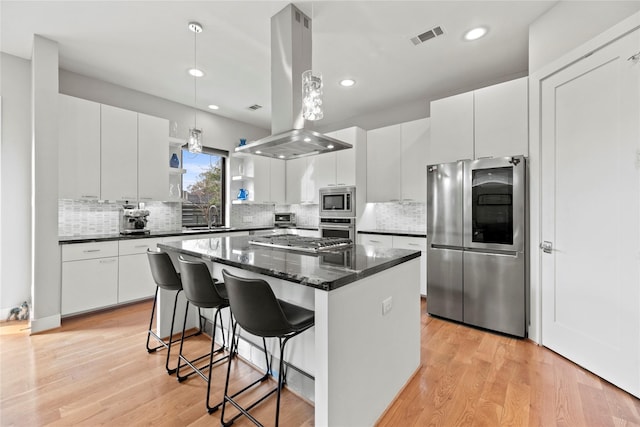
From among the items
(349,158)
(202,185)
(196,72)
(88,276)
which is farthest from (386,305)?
(202,185)

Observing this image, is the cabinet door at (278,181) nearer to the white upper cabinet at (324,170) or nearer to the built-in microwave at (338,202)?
the white upper cabinet at (324,170)

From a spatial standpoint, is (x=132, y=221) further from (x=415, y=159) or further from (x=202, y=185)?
(x=415, y=159)

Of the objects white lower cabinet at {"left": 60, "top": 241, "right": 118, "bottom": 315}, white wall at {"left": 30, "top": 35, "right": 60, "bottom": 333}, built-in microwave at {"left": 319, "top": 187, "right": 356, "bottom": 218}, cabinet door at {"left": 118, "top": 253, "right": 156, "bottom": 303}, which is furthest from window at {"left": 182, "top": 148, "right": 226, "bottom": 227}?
built-in microwave at {"left": 319, "top": 187, "right": 356, "bottom": 218}

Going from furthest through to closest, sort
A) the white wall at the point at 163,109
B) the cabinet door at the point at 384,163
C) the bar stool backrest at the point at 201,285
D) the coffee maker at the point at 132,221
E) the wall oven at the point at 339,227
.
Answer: the wall oven at the point at 339,227 → the cabinet door at the point at 384,163 → the coffee maker at the point at 132,221 → the white wall at the point at 163,109 → the bar stool backrest at the point at 201,285

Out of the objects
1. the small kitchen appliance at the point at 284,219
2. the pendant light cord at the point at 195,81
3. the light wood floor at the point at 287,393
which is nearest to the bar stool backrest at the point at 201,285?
the light wood floor at the point at 287,393

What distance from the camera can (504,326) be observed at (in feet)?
9.17

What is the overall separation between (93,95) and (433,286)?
191 inches

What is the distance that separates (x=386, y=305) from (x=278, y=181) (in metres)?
4.24

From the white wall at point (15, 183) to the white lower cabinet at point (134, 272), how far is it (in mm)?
923

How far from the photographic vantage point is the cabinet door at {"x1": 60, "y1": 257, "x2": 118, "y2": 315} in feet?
10.2

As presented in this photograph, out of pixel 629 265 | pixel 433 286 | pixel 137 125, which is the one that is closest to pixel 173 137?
pixel 137 125

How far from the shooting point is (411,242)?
3889mm

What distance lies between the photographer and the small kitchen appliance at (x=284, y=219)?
5.83 m

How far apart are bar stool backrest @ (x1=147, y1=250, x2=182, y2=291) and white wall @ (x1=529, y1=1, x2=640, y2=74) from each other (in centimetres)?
357
